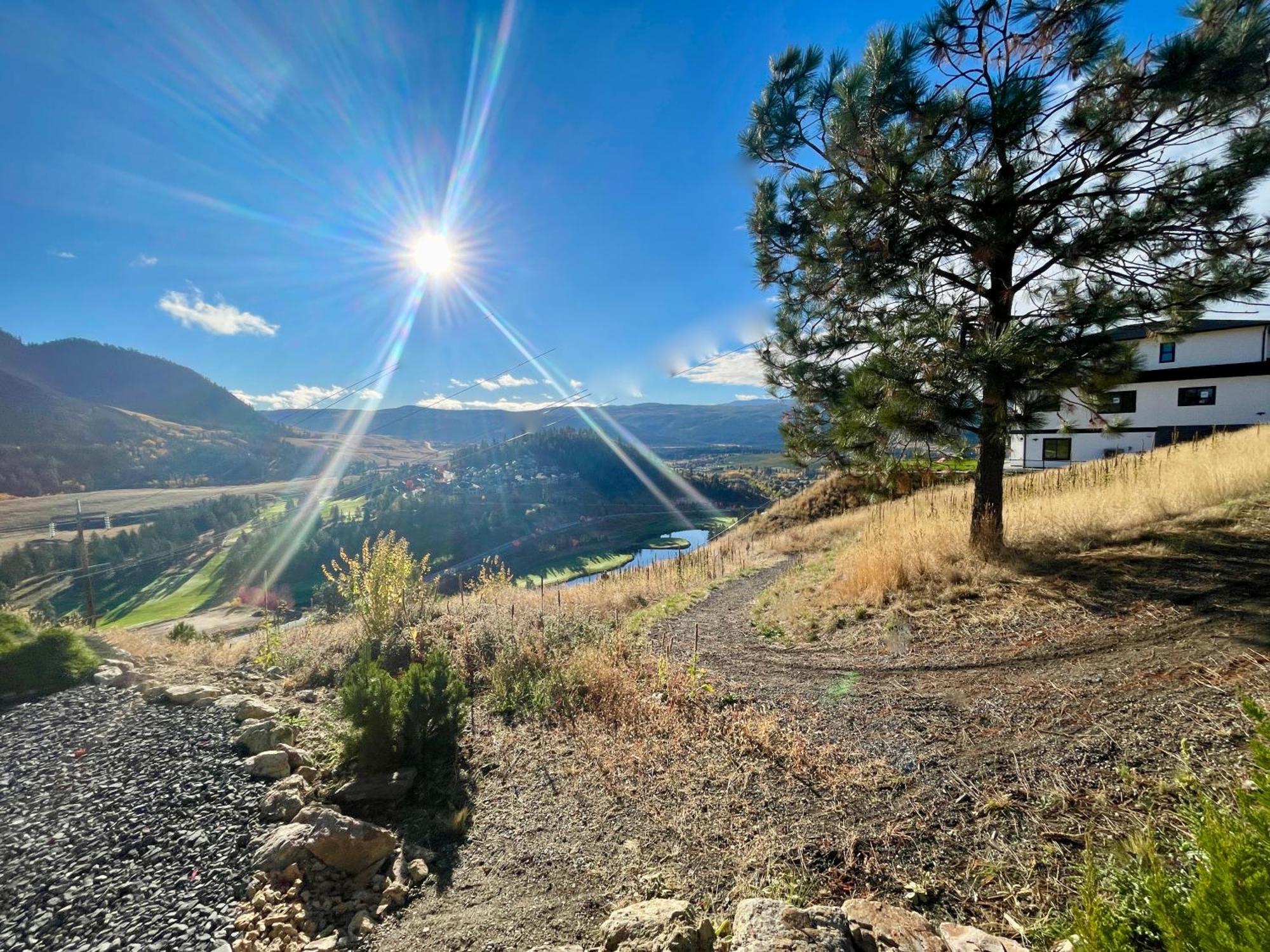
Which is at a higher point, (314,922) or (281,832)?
(281,832)

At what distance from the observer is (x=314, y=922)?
101 inches

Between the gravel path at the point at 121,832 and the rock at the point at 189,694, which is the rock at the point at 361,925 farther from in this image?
the rock at the point at 189,694

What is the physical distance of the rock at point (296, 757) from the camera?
152 inches

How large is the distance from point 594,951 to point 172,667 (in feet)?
22.5

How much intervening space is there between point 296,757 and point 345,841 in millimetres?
1382

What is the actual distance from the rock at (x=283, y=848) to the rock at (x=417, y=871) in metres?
0.61

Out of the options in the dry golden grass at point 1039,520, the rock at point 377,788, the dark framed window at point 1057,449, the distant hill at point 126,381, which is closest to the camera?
the rock at point 377,788

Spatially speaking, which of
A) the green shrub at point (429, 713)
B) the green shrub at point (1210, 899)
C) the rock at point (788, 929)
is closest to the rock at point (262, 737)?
Answer: the green shrub at point (429, 713)

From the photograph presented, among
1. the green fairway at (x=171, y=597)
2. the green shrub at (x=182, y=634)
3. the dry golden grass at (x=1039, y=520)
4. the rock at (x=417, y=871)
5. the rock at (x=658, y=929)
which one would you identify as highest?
the dry golden grass at (x=1039, y=520)

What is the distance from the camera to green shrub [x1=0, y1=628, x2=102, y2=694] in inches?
193

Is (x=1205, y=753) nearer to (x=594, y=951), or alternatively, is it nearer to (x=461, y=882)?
(x=594, y=951)

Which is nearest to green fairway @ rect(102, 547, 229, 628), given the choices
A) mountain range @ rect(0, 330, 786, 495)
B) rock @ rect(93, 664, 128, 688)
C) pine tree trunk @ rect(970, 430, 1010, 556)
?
mountain range @ rect(0, 330, 786, 495)

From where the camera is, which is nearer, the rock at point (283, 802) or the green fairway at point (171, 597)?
the rock at point (283, 802)

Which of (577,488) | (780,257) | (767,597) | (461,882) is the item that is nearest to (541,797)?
(461,882)
